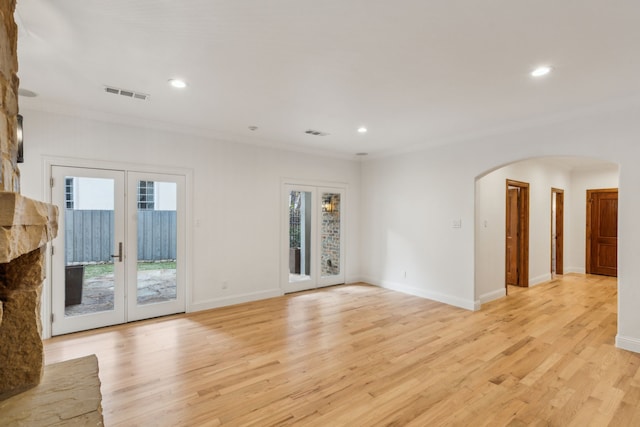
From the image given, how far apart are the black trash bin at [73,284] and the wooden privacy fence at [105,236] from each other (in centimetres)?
9

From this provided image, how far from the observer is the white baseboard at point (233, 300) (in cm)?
470

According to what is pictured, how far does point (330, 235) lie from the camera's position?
6.44 m

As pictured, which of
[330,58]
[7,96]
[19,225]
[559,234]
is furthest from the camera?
[559,234]

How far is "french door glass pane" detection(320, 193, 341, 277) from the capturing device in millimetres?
6332

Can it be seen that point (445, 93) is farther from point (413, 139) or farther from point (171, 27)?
point (171, 27)

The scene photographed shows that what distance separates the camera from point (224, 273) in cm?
496

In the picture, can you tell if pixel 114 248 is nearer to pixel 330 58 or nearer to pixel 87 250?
pixel 87 250

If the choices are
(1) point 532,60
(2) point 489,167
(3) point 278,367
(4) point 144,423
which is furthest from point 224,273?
(1) point 532,60

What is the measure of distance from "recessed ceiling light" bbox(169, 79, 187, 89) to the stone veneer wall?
1.54 m

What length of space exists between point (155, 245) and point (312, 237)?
2.70 m

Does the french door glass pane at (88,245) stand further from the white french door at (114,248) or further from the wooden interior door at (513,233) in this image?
the wooden interior door at (513,233)

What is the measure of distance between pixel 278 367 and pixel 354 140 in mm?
3639

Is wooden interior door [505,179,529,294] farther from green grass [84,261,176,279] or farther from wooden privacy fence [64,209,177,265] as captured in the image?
green grass [84,261,176,279]

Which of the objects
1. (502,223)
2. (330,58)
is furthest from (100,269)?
(502,223)
